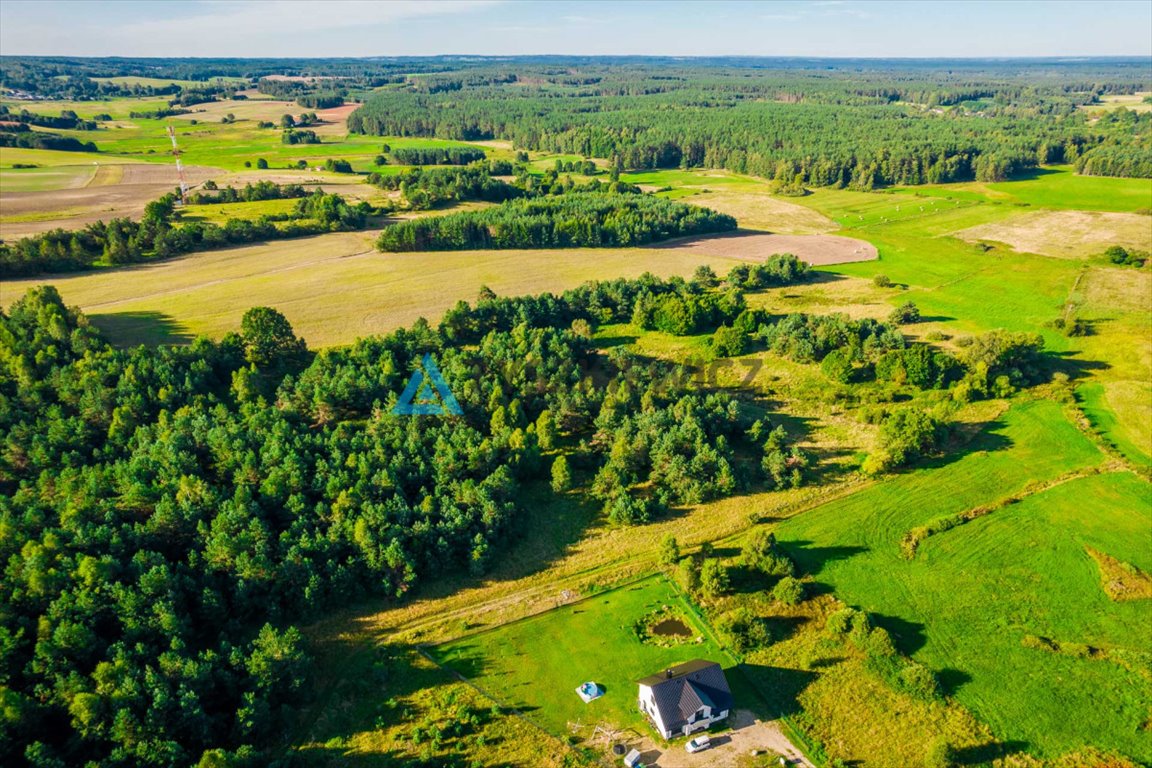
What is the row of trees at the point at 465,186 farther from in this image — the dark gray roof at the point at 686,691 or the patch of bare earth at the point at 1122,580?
the dark gray roof at the point at 686,691

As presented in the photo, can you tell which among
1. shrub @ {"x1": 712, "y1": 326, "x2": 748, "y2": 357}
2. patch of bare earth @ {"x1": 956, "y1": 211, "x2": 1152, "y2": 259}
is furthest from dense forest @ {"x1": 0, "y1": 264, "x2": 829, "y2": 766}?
patch of bare earth @ {"x1": 956, "y1": 211, "x2": 1152, "y2": 259}

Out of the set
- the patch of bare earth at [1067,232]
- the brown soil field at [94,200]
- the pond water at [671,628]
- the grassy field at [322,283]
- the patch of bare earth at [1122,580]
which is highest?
the brown soil field at [94,200]

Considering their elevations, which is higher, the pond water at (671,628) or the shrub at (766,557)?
the shrub at (766,557)

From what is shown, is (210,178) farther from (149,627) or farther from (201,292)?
(149,627)

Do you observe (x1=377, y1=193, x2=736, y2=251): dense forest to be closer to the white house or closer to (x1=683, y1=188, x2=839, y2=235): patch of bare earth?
(x1=683, y1=188, x2=839, y2=235): patch of bare earth

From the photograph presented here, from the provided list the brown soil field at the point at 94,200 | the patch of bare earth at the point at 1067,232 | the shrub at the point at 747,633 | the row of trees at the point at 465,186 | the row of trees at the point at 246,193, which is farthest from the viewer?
the row of trees at the point at 465,186

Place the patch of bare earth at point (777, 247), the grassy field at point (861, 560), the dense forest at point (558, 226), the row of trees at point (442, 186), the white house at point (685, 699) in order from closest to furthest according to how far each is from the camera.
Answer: the white house at point (685, 699) < the grassy field at point (861, 560) < the dense forest at point (558, 226) < the patch of bare earth at point (777, 247) < the row of trees at point (442, 186)
